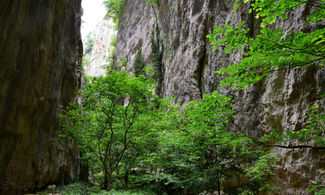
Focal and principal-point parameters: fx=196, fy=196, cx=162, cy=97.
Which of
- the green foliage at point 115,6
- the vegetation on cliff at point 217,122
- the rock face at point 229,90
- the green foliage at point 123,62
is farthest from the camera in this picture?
the green foliage at point 115,6

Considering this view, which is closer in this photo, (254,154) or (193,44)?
(254,154)

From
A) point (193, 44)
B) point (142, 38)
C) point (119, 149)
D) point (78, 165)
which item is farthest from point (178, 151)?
point (142, 38)

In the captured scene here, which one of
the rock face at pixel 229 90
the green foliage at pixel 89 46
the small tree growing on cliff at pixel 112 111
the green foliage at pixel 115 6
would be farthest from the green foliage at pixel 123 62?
the green foliage at pixel 89 46

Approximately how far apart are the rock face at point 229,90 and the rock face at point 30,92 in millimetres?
8621

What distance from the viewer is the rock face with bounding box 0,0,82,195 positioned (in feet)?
19.8

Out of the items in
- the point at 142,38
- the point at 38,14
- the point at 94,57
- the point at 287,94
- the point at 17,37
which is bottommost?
the point at 287,94

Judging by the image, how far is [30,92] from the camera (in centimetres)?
717

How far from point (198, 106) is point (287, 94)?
3717 millimetres

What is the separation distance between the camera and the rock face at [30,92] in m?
6.03

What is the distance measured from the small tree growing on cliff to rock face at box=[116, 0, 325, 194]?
4.53m

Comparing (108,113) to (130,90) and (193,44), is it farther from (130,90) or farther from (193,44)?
(193,44)

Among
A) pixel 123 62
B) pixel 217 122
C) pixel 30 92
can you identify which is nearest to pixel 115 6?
pixel 123 62

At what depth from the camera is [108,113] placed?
8.61m

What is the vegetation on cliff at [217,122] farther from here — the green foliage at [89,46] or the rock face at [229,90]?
the green foliage at [89,46]
